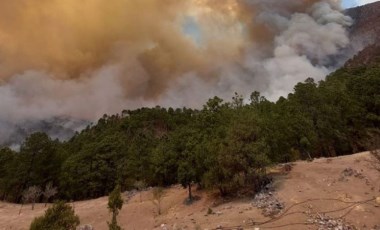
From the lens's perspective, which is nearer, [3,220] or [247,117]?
[247,117]

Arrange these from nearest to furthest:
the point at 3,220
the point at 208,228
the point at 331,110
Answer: the point at 208,228 → the point at 3,220 → the point at 331,110

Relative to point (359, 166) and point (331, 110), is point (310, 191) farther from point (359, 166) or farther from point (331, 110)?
point (331, 110)

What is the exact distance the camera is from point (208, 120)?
56281 millimetres

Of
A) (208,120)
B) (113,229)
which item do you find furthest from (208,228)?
(208,120)

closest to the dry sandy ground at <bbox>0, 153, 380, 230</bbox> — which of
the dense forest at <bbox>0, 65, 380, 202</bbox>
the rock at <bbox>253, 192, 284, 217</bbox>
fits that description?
the rock at <bbox>253, 192, 284, 217</bbox>

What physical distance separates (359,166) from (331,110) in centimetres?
2250

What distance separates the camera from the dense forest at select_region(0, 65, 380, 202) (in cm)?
4419

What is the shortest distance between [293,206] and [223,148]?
40.2ft

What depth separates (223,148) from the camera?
1725 inches

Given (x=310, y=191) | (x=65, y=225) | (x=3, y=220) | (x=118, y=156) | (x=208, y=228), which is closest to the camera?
(x=65, y=225)

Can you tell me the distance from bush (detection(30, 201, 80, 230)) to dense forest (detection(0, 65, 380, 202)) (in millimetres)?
21915

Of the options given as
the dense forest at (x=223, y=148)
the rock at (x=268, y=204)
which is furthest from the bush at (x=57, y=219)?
the dense forest at (x=223, y=148)

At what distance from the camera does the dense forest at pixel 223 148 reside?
1740 inches

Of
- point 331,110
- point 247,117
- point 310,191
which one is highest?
point 331,110
